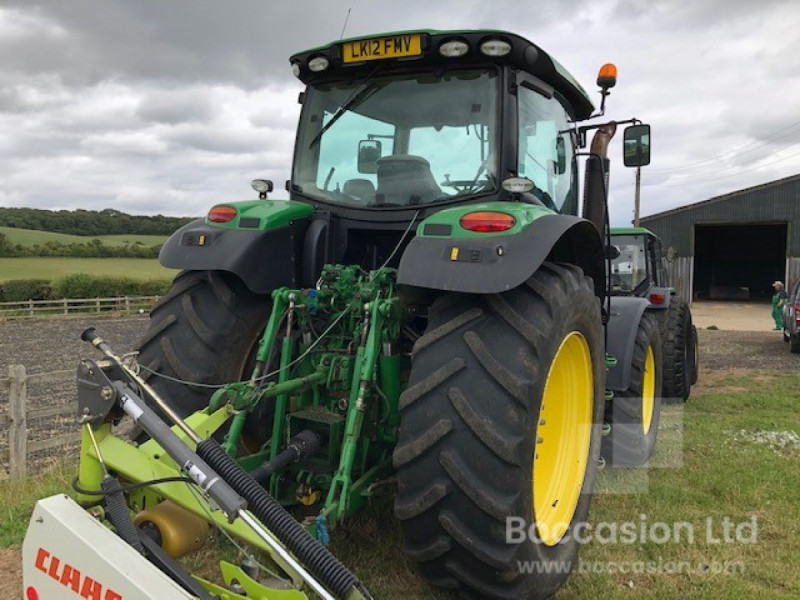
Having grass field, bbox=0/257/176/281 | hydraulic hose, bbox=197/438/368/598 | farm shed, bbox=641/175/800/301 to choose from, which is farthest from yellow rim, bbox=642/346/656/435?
grass field, bbox=0/257/176/281

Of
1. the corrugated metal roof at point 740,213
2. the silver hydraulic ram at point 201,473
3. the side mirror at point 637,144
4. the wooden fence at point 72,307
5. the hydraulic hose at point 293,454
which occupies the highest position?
the corrugated metal roof at point 740,213

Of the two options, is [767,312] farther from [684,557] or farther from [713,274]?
[684,557]

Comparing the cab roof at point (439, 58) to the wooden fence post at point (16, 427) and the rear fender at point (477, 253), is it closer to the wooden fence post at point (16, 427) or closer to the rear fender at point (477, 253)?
the rear fender at point (477, 253)

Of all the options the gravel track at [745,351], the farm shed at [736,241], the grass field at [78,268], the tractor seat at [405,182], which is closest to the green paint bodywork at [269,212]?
the tractor seat at [405,182]

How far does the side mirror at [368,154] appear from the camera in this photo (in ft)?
12.2

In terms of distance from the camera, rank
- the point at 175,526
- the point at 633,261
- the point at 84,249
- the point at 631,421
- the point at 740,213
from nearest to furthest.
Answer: the point at 175,526 → the point at 631,421 → the point at 633,261 → the point at 740,213 → the point at 84,249

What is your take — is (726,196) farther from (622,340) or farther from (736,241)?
(622,340)

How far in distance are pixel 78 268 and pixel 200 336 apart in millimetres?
38743

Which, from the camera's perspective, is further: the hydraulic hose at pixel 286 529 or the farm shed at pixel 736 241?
the farm shed at pixel 736 241

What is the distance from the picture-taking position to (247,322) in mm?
3381

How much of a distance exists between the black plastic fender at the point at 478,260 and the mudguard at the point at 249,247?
3.26 ft

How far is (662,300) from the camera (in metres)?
7.59

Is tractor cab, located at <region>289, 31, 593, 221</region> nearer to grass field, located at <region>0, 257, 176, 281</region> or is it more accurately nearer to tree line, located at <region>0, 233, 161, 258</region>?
grass field, located at <region>0, 257, 176, 281</region>

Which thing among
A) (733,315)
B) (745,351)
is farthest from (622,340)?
(733,315)
